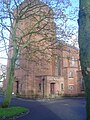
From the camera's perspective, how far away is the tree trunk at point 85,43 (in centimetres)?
529

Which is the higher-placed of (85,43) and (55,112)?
(85,43)

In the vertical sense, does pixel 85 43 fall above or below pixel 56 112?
above

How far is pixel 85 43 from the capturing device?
5.33m

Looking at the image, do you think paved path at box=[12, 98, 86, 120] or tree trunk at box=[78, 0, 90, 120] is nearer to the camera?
tree trunk at box=[78, 0, 90, 120]

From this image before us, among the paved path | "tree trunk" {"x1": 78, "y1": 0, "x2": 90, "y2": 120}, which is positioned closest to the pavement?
the paved path

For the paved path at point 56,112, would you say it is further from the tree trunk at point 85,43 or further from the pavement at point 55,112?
the tree trunk at point 85,43

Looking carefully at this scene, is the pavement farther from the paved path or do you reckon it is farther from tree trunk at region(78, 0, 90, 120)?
tree trunk at region(78, 0, 90, 120)

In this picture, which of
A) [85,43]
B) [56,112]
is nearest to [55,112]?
[56,112]

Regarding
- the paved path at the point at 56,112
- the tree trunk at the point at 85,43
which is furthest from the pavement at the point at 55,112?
the tree trunk at the point at 85,43

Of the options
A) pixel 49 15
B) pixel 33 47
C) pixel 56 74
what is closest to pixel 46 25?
pixel 49 15

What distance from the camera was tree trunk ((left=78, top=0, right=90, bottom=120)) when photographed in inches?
208

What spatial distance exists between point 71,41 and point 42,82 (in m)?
31.1

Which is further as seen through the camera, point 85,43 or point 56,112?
point 56,112

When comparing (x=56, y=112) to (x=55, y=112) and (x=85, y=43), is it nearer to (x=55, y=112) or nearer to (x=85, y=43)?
(x=55, y=112)
